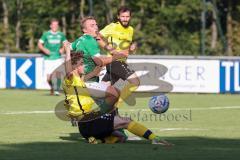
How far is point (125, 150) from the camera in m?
12.3

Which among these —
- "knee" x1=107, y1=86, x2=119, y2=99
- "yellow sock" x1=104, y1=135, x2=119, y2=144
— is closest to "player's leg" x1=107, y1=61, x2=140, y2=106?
"knee" x1=107, y1=86, x2=119, y2=99

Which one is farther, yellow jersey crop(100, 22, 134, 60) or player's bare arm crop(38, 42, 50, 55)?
player's bare arm crop(38, 42, 50, 55)

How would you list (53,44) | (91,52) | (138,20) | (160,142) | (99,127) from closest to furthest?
1. (160,142)
2. (99,127)
3. (91,52)
4. (53,44)
5. (138,20)

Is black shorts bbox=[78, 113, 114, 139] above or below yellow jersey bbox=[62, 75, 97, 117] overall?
below

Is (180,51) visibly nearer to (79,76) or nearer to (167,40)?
(167,40)

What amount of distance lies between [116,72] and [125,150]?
4173mm

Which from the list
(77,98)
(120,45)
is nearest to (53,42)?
(120,45)

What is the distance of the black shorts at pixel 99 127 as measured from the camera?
521 inches

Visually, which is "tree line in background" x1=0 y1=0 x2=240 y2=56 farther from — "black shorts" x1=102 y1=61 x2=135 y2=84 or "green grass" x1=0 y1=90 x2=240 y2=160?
"black shorts" x1=102 y1=61 x2=135 y2=84

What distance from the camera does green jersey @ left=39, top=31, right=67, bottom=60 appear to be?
26469 mm

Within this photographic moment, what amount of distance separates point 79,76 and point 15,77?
47.8 ft

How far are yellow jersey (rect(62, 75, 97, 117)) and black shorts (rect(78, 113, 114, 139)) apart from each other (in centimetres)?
19

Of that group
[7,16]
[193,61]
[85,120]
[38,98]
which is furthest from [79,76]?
[7,16]

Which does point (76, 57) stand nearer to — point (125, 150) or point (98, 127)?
point (98, 127)
